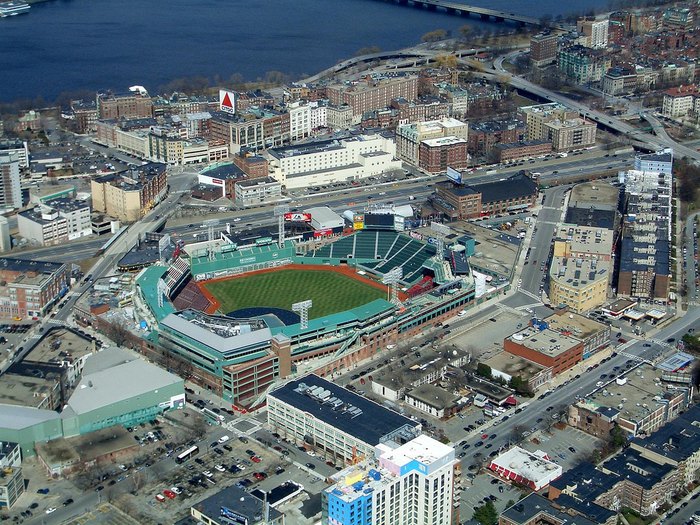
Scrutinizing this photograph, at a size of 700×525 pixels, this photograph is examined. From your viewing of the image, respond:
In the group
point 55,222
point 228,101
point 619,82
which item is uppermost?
point 619,82

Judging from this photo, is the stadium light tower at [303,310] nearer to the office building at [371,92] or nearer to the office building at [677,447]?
the office building at [677,447]

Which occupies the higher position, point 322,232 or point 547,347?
point 322,232

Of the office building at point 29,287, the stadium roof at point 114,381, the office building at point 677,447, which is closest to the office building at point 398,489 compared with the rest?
the office building at point 677,447

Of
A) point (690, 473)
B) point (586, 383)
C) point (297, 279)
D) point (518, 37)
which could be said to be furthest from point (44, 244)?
point (518, 37)

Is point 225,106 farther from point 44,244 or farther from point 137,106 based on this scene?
point 44,244

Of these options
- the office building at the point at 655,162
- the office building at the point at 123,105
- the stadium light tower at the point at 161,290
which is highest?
the office building at the point at 123,105

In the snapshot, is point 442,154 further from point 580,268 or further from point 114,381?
point 114,381

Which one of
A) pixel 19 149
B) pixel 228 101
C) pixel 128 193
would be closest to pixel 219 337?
pixel 128 193
